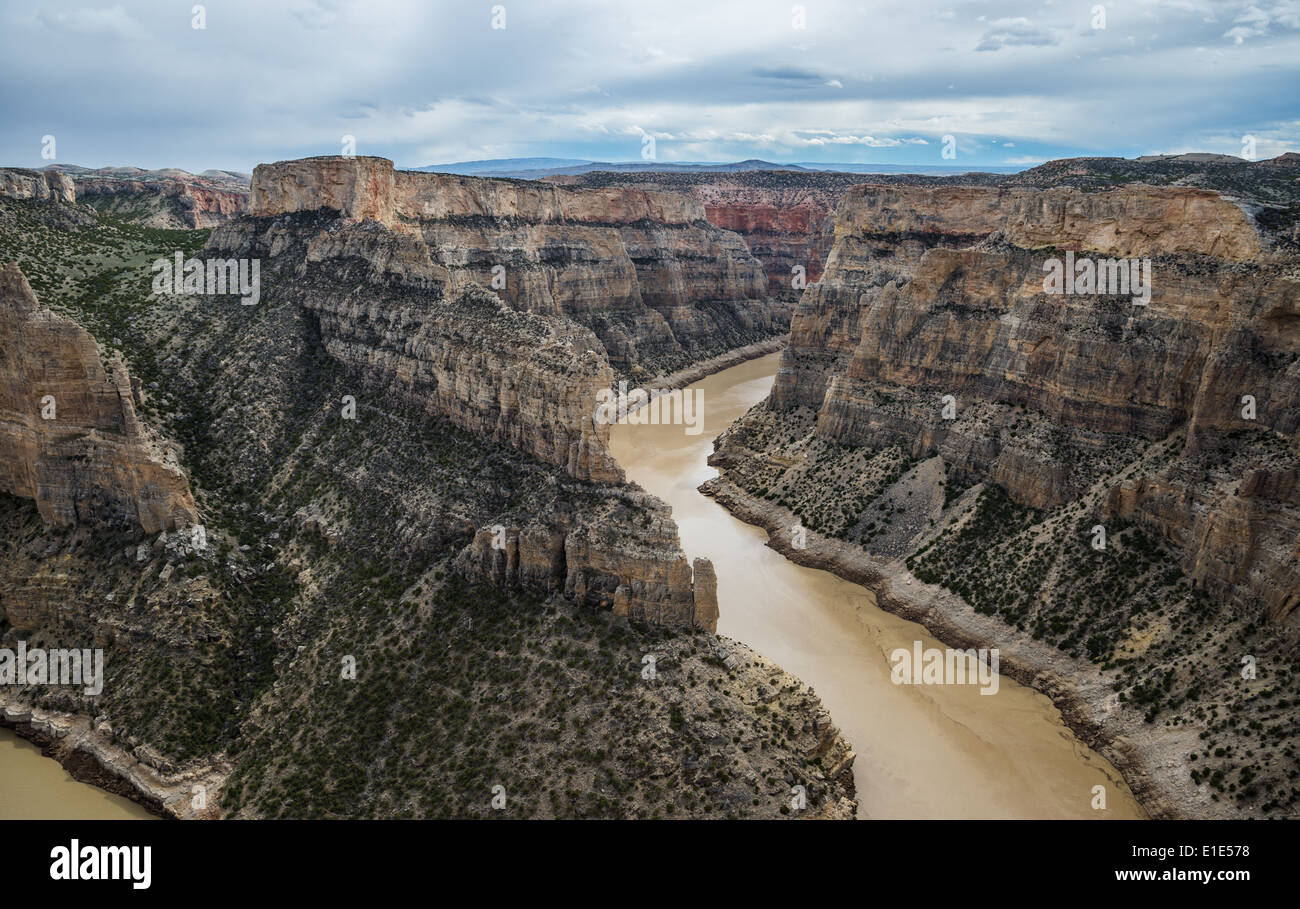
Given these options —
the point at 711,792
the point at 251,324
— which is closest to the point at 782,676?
the point at 711,792

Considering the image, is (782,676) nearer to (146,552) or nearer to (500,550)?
(500,550)

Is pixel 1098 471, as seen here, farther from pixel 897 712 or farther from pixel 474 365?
pixel 474 365

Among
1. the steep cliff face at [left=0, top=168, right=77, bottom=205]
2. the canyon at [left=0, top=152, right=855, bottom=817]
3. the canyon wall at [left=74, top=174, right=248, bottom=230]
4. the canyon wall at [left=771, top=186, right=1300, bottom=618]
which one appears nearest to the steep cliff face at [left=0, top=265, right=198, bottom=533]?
the canyon at [left=0, top=152, right=855, bottom=817]

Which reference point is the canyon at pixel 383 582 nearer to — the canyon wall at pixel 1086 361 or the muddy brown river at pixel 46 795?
the muddy brown river at pixel 46 795

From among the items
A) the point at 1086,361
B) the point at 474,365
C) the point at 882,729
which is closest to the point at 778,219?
the point at 1086,361

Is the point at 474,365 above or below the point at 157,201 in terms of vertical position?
below
